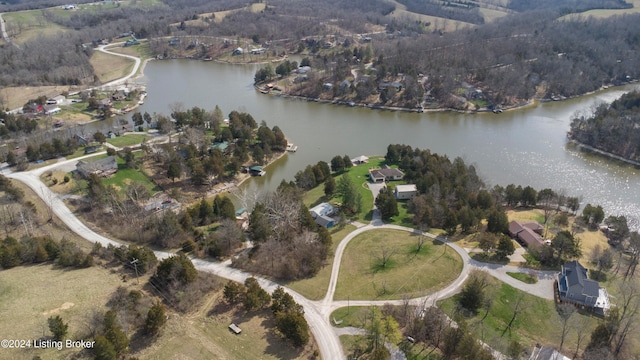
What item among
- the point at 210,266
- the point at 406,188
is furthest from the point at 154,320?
the point at 406,188

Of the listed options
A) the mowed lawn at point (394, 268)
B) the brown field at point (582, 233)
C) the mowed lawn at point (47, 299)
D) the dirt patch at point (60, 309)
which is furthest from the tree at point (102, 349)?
the brown field at point (582, 233)

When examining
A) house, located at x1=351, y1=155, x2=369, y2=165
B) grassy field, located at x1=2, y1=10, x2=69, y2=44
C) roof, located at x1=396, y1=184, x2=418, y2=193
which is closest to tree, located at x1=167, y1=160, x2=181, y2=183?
house, located at x1=351, y1=155, x2=369, y2=165

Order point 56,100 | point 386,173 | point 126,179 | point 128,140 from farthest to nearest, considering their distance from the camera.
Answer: point 56,100, point 128,140, point 386,173, point 126,179

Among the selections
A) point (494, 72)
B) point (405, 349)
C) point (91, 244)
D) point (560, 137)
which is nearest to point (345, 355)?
point (405, 349)

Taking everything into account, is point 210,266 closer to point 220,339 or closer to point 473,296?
point 220,339

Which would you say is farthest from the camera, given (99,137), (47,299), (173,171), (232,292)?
(99,137)

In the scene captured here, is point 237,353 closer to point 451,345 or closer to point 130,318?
point 130,318
